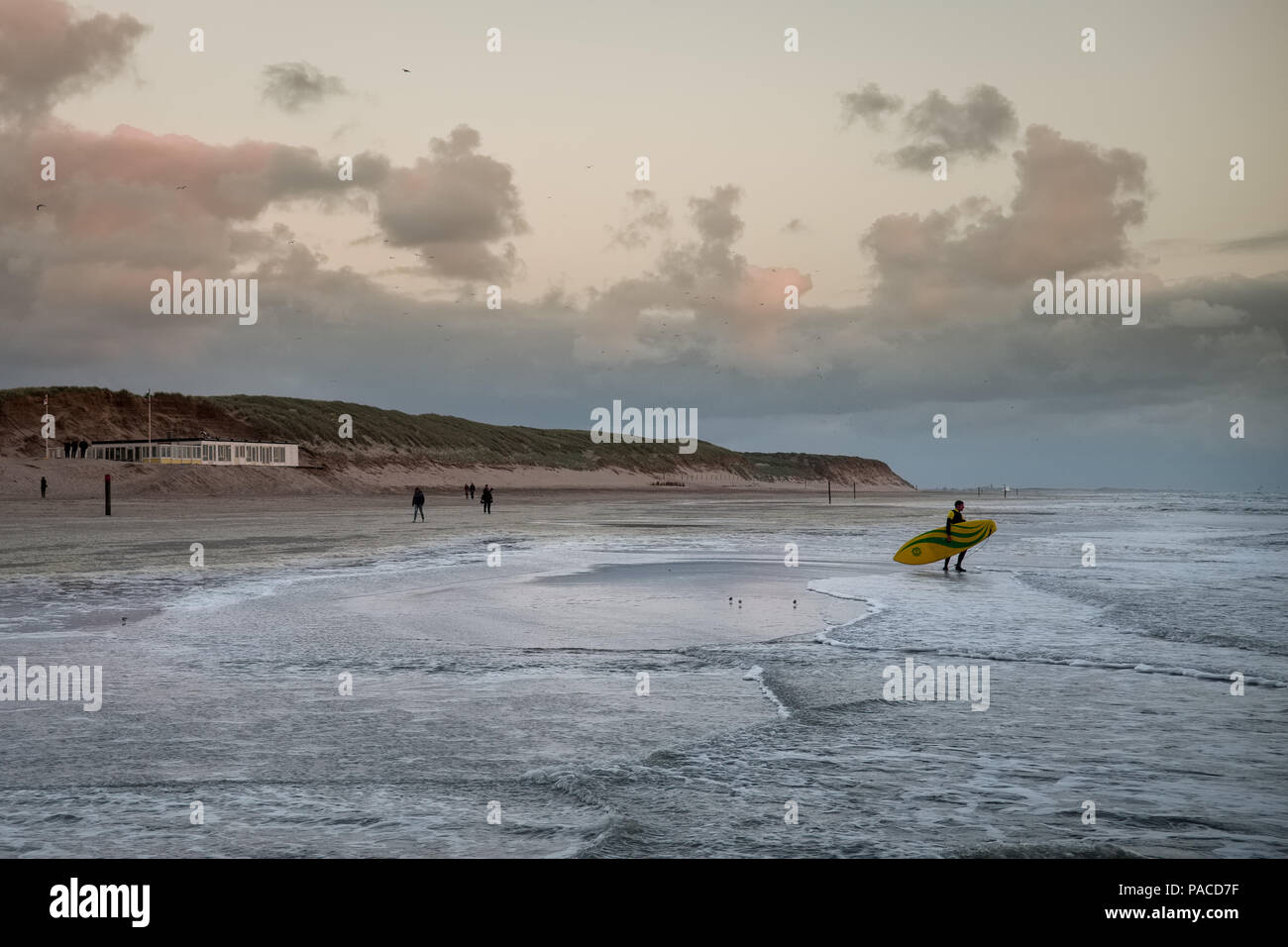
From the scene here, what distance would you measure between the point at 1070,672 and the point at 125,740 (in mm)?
8625

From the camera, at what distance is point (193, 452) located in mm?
88312

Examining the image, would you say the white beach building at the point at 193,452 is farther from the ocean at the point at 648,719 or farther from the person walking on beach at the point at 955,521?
the person walking on beach at the point at 955,521

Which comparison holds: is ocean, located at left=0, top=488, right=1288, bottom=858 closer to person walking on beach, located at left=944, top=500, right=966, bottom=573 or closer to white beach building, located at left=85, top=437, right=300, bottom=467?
person walking on beach, located at left=944, top=500, right=966, bottom=573

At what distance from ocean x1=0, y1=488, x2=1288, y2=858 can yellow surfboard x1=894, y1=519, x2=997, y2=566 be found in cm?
259

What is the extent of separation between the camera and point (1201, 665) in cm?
1028

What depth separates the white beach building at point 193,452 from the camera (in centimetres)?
8775

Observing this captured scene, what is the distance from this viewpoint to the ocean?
528cm

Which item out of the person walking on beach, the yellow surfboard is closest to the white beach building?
the yellow surfboard

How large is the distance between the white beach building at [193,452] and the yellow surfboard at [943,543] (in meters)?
74.4

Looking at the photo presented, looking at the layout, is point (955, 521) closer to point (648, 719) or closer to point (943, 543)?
point (943, 543)

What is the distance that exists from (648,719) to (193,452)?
90.2 m

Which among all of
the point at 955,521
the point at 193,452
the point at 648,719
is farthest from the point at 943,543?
the point at 193,452
